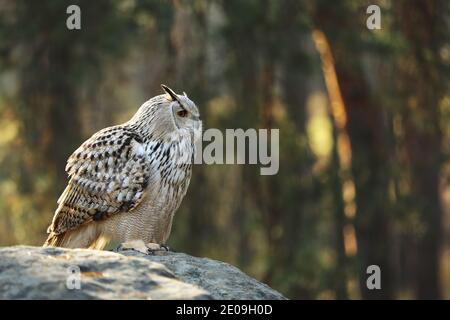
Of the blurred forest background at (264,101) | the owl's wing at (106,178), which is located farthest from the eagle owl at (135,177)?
the blurred forest background at (264,101)

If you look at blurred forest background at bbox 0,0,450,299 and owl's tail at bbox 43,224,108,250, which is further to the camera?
blurred forest background at bbox 0,0,450,299

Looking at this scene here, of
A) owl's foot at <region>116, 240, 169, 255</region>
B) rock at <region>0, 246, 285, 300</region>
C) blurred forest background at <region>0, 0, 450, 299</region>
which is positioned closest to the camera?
rock at <region>0, 246, 285, 300</region>

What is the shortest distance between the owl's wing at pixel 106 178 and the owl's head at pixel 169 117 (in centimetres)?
15

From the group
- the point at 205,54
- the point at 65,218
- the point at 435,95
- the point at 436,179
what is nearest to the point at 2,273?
the point at 65,218

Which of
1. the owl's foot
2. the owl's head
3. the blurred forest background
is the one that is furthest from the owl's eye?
the blurred forest background

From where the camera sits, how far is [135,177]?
668cm

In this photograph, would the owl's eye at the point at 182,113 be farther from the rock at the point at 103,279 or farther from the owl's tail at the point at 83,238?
the rock at the point at 103,279

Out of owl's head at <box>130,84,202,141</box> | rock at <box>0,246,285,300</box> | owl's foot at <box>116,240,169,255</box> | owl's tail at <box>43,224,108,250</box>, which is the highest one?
owl's head at <box>130,84,202,141</box>

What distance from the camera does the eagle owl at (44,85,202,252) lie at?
22.1 feet

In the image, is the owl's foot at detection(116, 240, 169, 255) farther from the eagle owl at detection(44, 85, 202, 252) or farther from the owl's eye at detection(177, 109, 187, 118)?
the owl's eye at detection(177, 109, 187, 118)

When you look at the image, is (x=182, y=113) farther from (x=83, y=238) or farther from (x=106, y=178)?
(x=83, y=238)

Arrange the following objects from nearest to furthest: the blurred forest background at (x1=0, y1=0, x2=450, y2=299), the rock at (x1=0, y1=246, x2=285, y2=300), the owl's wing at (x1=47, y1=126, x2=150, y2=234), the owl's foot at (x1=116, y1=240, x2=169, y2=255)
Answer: the rock at (x1=0, y1=246, x2=285, y2=300), the owl's foot at (x1=116, y1=240, x2=169, y2=255), the owl's wing at (x1=47, y1=126, x2=150, y2=234), the blurred forest background at (x1=0, y1=0, x2=450, y2=299)

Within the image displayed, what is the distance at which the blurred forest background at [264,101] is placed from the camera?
11328mm
